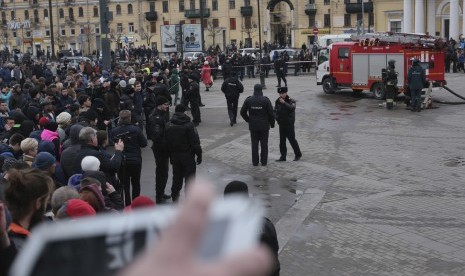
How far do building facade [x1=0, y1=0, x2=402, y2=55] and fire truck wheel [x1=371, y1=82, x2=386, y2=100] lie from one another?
164ft

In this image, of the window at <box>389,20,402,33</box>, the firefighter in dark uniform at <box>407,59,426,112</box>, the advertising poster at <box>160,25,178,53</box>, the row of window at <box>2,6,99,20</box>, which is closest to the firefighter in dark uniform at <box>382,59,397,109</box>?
the firefighter in dark uniform at <box>407,59,426,112</box>

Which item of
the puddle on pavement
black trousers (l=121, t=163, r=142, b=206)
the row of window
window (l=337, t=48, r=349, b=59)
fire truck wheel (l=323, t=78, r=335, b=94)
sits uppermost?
the row of window

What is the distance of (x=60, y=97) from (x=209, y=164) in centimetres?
390

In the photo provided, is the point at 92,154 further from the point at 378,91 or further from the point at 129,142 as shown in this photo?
the point at 378,91

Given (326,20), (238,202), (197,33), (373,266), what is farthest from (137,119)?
(326,20)

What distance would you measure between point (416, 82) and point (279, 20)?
218ft

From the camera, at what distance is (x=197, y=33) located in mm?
46594

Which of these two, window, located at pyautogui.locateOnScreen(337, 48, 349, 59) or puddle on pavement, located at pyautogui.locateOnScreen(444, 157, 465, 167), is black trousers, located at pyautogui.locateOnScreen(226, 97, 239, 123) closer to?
puddle on pavement, located at pyautogui.locateOnScreen(444, 157, 465, 167)

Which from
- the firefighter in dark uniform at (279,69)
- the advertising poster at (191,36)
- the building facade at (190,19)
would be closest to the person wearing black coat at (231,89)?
the firefighter in dark uniform at (279,69)

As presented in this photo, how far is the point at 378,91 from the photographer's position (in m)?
26.9

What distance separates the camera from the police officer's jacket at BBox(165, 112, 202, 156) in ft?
36.6

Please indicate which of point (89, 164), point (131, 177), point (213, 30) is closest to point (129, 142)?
point (131, 177)

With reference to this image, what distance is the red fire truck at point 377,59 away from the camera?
2559cm

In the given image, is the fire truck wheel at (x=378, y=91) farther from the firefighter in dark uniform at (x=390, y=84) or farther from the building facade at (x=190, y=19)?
the building facade at (x=190, y=19)
